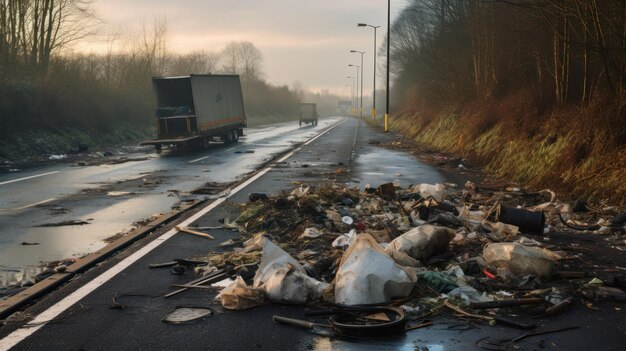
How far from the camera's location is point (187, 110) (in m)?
27.0

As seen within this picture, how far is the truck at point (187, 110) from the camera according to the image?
26.6m

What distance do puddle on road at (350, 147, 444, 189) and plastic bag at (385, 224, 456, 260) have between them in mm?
7185

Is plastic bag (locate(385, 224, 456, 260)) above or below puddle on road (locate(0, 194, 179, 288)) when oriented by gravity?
above

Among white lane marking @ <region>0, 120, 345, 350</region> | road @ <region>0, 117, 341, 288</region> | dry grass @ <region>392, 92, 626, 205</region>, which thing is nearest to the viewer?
white lane marking @ <region>0, 120, 345, 350</region>

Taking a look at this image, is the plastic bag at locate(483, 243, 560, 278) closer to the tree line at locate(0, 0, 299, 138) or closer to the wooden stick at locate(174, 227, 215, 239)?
the wooden stick at locate(174, 227, 215, 239)

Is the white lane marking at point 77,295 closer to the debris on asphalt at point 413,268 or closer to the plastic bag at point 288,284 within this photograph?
the debris on asphalt at point 413,268

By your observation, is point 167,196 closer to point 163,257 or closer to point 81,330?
point 163,257

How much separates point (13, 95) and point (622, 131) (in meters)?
25.2

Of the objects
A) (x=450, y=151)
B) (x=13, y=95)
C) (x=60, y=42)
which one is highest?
(x=60, y=42)

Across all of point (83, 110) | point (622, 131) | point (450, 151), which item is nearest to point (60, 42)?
point (83, 110)

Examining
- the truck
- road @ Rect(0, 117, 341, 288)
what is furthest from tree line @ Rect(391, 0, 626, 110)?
the truck

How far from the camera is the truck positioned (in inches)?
1046

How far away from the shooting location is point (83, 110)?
109ft

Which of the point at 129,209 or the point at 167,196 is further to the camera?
the point at 167,196
